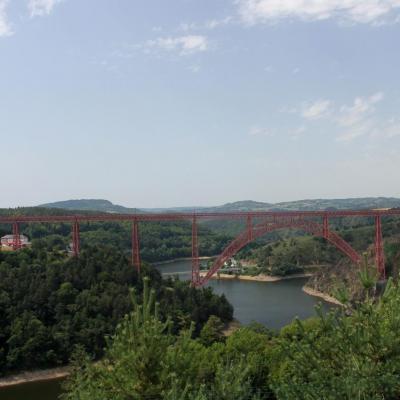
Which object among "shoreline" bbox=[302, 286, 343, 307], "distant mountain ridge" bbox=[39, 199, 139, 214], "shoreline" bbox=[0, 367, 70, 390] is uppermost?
"distant mountain ridge" bbox=[39, 199, 139, 214]

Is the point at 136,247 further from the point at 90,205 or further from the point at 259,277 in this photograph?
the point at 90,205

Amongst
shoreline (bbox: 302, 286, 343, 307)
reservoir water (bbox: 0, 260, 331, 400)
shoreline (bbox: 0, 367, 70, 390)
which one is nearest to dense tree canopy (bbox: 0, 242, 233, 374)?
shoreline (bbox: 0, 367, 70, 390)

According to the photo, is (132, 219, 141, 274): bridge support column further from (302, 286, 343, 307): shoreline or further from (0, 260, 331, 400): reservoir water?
(302, 286, 343, 307): shoreline

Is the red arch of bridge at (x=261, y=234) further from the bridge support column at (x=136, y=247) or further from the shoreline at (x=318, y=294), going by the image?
the shoreline at (x=318, y=294)

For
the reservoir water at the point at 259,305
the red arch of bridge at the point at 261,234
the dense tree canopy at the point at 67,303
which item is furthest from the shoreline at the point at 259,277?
the dense tree canopy at the point at 67,303

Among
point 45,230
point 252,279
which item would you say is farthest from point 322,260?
point 45,230

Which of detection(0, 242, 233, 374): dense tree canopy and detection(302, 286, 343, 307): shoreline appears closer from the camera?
detection(0, 242, 233, 374): dense tree canopy

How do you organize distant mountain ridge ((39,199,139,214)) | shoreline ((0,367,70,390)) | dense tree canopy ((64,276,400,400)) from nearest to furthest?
dense tree canopy ((64,276,400,400))
shoreline ((0,367,70,390))
distant mountain ridge ((39,199,139,214))
